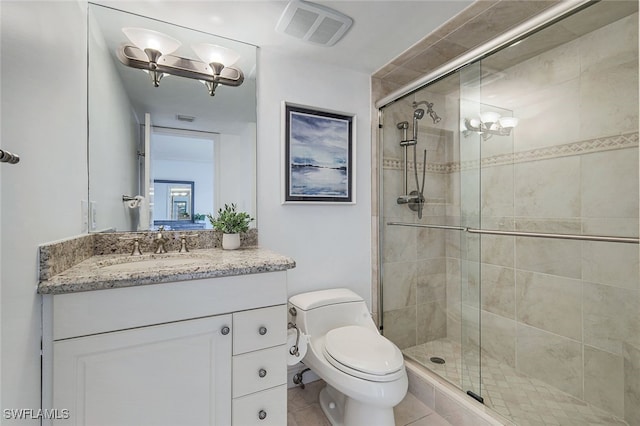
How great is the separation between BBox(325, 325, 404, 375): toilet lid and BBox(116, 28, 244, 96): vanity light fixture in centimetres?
157

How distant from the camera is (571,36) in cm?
143

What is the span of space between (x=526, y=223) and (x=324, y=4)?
1.75 metres

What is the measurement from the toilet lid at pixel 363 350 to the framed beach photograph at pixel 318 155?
839mm

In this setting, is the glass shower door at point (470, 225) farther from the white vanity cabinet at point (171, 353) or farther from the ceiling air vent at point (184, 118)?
the ceiling air vent at point (184, 118)

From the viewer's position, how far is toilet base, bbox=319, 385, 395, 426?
1.31 m

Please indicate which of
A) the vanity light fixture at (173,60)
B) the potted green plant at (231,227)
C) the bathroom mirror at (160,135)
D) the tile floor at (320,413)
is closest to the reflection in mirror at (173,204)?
the bathroom mirror at (160,135)

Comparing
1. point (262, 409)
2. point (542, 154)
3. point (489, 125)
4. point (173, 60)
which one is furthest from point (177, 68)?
point (542, 154)

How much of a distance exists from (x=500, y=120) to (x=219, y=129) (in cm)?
178

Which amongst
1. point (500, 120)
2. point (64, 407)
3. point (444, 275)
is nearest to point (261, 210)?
point (64, 407)

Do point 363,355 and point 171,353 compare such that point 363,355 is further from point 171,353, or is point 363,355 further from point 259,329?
point 171,353

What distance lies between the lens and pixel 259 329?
3.65 feet

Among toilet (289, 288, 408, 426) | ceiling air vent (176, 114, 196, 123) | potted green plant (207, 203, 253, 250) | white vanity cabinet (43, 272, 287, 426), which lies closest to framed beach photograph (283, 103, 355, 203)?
potted green plant (207, 203, 253, 250)

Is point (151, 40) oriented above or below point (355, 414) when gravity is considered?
above

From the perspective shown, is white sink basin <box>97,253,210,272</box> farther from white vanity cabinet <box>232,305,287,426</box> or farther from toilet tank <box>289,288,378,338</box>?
toilet tank <box>289,288,378,338</box>
